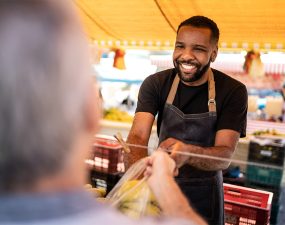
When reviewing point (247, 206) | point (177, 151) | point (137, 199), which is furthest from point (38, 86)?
point (247, 206)

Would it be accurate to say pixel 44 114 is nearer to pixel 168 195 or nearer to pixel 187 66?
pixel 168 195

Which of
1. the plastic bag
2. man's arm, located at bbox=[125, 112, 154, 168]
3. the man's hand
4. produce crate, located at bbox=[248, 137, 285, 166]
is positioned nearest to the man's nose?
man's arm, located at bbox=[125, 112, 154, 168]

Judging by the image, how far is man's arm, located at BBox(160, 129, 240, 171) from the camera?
4.61ft

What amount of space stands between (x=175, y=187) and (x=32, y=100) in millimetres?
524

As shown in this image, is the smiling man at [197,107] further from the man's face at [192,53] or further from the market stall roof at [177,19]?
the market stall roof at [177,19]

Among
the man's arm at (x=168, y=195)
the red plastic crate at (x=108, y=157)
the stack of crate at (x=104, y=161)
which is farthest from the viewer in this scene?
the red plastic crate at (x=108, y=157)

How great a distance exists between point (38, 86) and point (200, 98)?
1680 millimetres

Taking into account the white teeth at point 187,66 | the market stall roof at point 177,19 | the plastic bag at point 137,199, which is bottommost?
the plastic bag at point 137,199

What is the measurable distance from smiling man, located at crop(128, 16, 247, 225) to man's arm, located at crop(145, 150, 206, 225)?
0.97 m

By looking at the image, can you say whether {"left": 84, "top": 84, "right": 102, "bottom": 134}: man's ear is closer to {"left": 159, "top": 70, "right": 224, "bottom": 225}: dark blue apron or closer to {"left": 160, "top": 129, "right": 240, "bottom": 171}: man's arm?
{"left": 160, "top": 129, "right": 240, "bottom": 171}: man's arm

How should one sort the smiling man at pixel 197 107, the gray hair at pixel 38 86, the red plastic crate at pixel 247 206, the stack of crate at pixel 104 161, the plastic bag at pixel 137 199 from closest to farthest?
the gray hair at pixel 38 86, the plastic bag at pixel 137 199, the smiling man at pixel 197 107, the red plastic crate at pixel 247 206, the stack of crate at pixel 104 161

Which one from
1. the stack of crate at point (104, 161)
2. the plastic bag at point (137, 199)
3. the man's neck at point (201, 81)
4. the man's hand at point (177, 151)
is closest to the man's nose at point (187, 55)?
the man's neck at point (201, 81)

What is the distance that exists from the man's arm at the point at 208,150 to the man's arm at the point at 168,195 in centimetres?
34

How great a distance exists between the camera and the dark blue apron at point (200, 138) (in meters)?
1.99
